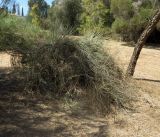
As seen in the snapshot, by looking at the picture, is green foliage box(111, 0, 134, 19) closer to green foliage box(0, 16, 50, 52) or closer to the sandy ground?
green foliage box(0, 16, 50, 52)

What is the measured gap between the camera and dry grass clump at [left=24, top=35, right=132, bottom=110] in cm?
840

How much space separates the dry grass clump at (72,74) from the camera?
840 centimetres

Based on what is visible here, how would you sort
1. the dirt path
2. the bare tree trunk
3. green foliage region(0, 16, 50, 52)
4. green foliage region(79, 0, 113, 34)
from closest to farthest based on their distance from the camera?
1. the dirt path
2. green foliage region(0, 16, 50, 52)
3. the bare tree trunk
4. green foliage region(79, 0, 113, 34)

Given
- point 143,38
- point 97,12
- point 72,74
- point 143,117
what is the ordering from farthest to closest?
point 97,12
point 143,38
point 72,74
point 143,117

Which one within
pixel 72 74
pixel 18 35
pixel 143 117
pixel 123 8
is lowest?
pixel 143 117

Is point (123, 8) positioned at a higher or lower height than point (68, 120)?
higher

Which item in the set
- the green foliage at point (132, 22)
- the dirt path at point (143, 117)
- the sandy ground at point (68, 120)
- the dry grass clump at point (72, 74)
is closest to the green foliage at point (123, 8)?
the green foliage at point (132, 22)

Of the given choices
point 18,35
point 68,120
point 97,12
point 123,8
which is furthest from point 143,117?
point 97,12

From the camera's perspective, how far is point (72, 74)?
28.3 ft

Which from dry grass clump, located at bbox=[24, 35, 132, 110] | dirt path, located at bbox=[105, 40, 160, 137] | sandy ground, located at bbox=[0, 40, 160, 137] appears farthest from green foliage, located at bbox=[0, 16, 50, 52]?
dirt path, located at bbox=[105, 40, 160, 137]

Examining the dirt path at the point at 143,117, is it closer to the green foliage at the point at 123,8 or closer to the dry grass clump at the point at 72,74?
the dry grass clump at the point at 72,74

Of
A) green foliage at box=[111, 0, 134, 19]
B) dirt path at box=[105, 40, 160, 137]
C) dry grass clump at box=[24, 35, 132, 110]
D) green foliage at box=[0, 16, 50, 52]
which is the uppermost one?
green foliage at box=[111, 0, 134, 19]

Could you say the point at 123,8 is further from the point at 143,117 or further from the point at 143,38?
the point at 143,117

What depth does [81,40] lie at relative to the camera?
9.19m
